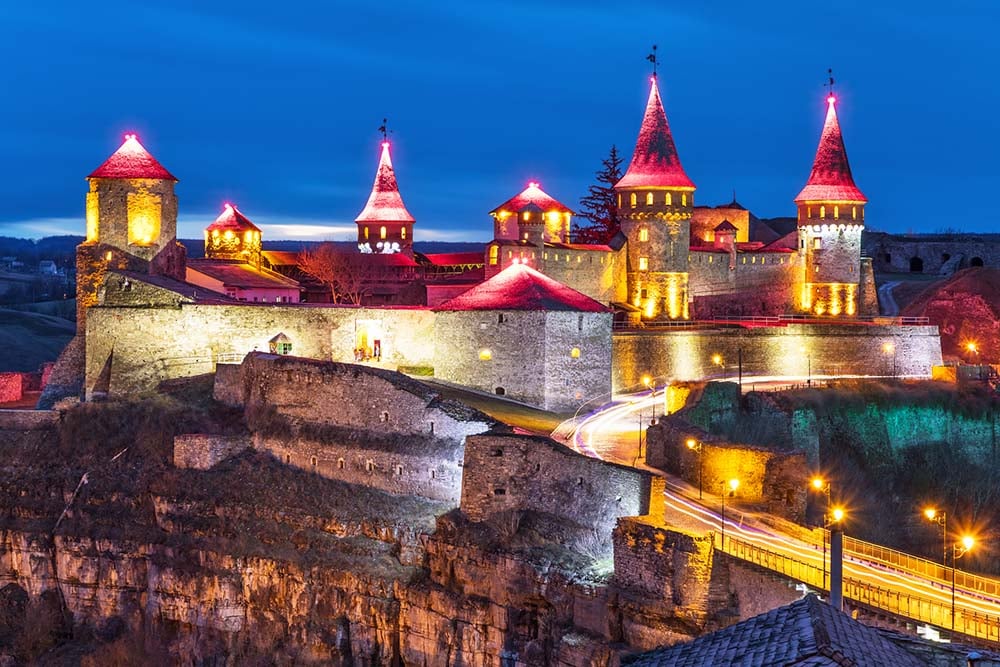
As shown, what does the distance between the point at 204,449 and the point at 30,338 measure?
61.6 meters

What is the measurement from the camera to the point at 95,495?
43.3m

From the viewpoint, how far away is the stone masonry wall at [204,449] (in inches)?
1695

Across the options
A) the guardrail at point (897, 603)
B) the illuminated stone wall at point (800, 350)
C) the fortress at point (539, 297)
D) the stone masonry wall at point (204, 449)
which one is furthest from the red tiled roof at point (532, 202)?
the guardrail at point (897, 603)

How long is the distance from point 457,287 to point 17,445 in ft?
84.0

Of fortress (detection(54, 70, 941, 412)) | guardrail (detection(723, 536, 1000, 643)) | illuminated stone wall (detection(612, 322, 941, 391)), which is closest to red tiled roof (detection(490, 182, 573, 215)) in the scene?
fortress (detection(54, 70, 941, 412))

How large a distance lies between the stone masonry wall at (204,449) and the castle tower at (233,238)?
2953 centimetres

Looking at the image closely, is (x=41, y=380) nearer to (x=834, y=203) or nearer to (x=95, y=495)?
(x=95, y=495)

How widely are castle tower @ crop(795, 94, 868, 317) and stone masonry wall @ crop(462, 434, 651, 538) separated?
41.7 m

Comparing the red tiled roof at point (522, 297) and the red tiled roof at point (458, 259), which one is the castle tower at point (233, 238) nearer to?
the red tiled roof at point (458, 259)

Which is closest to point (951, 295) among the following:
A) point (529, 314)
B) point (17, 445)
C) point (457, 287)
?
point (457, 287)

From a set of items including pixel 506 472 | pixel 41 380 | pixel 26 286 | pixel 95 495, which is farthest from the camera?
pixel 26 286

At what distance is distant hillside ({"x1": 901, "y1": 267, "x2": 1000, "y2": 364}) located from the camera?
72250mm

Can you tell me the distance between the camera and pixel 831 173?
7500 centimetres

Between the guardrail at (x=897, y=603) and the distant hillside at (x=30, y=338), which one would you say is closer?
the guardrail at (x=897, y=603)
